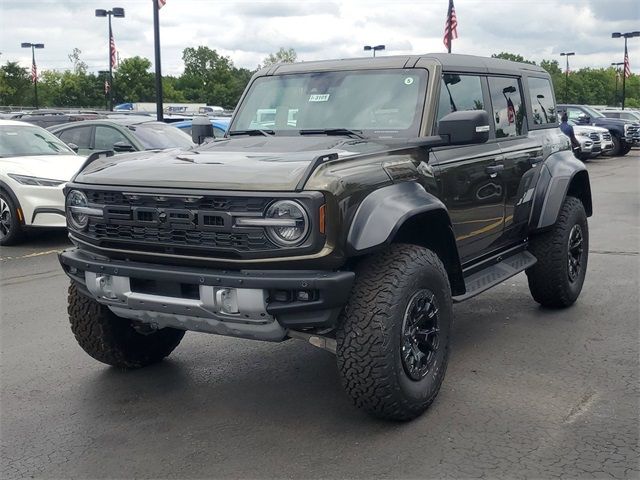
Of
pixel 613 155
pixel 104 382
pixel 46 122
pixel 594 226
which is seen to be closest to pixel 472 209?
pixel 104 382

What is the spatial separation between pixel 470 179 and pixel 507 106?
122 centimetres

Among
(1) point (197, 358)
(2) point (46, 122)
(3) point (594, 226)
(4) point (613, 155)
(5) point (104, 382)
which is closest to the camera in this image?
(5) point (104, 382)

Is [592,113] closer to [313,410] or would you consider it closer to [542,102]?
[542,102]

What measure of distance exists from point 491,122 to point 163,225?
110 inches

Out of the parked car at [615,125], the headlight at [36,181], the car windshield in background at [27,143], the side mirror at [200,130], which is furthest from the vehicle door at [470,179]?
the parked car at [615,125]

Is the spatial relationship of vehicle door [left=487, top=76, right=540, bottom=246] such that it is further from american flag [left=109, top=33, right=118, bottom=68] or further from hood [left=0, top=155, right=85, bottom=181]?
american flag [left=109, top=33, right=118, bottom=68]

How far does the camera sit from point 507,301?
22.2ft

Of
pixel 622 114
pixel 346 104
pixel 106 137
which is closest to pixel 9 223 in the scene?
pixel 106 137

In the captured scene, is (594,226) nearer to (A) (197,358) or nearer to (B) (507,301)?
(B) (507,301)

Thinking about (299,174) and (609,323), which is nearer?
(299,174)

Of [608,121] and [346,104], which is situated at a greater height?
[608,121]

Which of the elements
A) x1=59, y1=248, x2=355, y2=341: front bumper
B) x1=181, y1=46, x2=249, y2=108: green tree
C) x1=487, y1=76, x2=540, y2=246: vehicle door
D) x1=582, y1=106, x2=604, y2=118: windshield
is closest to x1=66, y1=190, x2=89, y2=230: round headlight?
x1=59, y1=248, x2=355, y2=341: front bumper

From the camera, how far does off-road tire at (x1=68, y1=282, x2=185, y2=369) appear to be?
15.3 feet

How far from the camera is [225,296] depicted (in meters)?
3.76
